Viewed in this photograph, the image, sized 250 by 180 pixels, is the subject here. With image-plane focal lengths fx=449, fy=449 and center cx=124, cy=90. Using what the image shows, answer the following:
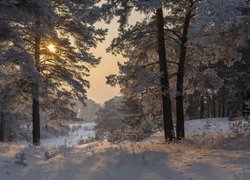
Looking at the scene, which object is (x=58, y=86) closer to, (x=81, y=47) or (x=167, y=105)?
(x=81, y=47)

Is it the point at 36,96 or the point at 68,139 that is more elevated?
the point at 36,96

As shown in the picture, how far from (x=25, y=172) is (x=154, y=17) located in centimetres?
963

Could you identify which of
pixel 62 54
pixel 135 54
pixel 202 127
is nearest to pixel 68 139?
pixel 202 127

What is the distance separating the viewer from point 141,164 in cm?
955

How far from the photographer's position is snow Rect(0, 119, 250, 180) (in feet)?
27.1

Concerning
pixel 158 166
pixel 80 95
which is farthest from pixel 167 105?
pixel 80 95

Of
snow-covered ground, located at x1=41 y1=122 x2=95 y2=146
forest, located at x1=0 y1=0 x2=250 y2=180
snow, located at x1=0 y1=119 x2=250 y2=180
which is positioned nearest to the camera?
snow, located at x1=0 y1=119 x2=250 y2=180

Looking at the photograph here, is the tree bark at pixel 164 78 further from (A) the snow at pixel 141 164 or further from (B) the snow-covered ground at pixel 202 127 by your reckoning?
(A) the snow at pixel 141 164

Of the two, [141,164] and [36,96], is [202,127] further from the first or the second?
[141,164]

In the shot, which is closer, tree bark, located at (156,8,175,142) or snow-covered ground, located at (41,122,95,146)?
tree bark, located at (156,8,175,142)

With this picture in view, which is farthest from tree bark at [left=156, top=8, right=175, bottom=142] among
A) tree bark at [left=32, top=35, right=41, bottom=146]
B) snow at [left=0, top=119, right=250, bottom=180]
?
tree bark at [left=32, top=35, right=41, bottom=146]

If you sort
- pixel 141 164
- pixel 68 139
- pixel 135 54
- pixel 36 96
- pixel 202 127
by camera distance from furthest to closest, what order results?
1. pixel 68 139
2. pixel 202 127
3. pixel 36 96
4. pixel 135 54
5. pixel 141 164

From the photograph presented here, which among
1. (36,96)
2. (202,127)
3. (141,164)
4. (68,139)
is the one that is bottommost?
(68,139)

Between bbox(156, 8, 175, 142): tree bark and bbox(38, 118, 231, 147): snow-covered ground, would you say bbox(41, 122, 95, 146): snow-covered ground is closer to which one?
bbox(38, 118, 231, 147): snow-covered ground
